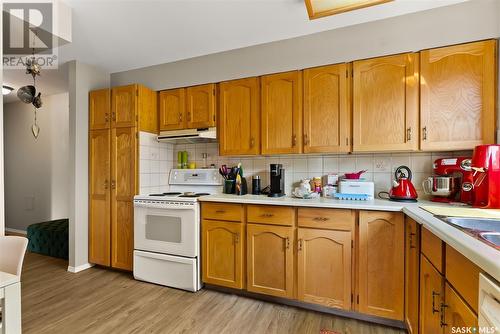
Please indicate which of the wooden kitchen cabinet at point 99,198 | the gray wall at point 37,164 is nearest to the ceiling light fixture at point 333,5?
the wooden kitchen cabinet at point 99,198

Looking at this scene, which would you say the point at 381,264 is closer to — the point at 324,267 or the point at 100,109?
the point at 324,267

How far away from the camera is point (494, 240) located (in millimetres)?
995

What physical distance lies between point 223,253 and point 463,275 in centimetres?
173

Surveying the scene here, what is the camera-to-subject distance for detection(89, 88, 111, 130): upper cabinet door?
8.99ft

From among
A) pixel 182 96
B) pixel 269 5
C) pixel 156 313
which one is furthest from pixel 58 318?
pixel 269 5

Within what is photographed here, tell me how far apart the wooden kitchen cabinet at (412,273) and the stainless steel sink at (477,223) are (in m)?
0.28

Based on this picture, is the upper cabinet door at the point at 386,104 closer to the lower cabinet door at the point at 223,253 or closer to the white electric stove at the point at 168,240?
the lower cabinet door at the point at 223,253

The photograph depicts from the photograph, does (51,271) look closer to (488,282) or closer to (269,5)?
(269,5)

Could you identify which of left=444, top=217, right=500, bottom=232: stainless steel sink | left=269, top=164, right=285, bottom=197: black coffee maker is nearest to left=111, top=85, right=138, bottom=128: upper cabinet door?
left=269, top=164, right=285, bottom=197: black coffee maker

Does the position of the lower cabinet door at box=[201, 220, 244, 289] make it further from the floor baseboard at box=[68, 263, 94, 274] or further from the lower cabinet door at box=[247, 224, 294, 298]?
the floor baseboard at box=[68, 263, 94, 274]

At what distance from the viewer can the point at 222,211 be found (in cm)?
224

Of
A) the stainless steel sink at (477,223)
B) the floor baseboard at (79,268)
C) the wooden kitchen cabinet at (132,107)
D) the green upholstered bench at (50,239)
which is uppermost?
the wooden kitchen cabinet at (132,107)

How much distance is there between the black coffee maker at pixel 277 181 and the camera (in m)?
2.32

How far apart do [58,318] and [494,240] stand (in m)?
2.75
